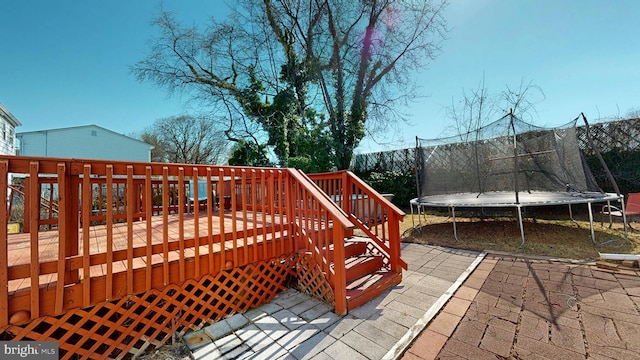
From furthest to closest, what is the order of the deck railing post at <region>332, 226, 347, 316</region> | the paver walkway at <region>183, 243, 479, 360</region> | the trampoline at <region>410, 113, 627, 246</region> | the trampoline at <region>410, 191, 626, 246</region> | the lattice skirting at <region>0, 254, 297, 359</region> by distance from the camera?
the trampoline at <region>410, 113, 627, 246</region>
the trampoline at <region>410, 191, 626, 246</region>
the deck railing post at <region>332, 226, 347, 316</region>
the paver walkway at <region>183, 243, 479, 360</region>
the lattice skirting at <region>0, 254, 297, 359</region>

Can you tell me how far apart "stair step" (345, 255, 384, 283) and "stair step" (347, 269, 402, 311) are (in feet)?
0.19

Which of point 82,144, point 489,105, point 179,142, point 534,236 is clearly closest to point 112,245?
point 534,236

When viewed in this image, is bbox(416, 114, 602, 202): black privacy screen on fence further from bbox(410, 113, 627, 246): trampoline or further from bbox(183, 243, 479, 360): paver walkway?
bbox(183, 243, 479, 360): paver walkway

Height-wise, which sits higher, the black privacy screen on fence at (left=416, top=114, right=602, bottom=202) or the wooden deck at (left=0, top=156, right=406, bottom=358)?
the black privacy screen on fence at (left=416, top=114, right=602, bottom=202)

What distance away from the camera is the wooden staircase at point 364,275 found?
263 centimetres

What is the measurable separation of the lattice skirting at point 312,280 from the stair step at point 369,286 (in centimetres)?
23

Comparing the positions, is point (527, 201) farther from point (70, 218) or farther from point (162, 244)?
point (70, 218)

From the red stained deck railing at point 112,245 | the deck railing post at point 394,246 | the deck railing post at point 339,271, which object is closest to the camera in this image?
the red stained deck railing at point 112,245

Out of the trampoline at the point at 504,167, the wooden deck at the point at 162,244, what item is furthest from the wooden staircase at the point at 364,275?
the trampoline at the point at 504,167

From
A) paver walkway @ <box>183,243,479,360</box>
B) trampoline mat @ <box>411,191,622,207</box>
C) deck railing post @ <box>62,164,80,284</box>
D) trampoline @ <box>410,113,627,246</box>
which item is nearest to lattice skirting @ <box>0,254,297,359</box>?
paver walkway @ <box>183,243,479,360</box>

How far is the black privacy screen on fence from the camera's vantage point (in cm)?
546

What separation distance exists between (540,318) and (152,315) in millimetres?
3752

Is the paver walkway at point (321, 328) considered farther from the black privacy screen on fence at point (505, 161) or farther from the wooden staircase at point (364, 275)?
the black privacy screen on fence at point (505, 161)

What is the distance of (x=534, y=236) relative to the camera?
5.08 meters
